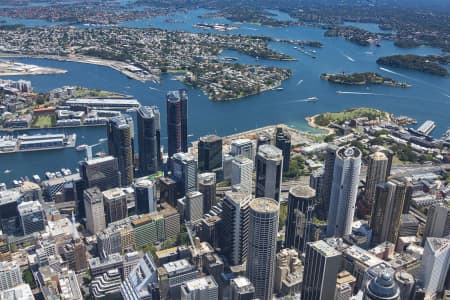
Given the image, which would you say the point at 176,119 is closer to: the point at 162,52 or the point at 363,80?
the point at 363,80

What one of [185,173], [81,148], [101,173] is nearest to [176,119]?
[185,173]

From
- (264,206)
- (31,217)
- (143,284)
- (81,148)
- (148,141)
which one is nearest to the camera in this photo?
(143,284)

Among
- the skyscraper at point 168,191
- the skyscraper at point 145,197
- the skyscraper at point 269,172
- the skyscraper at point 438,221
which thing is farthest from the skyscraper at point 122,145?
the skyscraper at point 438,221

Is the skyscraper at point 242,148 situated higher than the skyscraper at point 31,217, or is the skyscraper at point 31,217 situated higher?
the skyscraper at point 242,148

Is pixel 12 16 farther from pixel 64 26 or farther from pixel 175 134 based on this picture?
pixel 175 134

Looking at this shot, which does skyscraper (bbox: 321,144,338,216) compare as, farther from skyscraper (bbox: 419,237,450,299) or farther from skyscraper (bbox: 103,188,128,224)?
skyscraper (bbox: 103,188,128,224)

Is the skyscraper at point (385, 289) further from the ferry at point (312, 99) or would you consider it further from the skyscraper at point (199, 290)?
the ferry at point (312, 99)

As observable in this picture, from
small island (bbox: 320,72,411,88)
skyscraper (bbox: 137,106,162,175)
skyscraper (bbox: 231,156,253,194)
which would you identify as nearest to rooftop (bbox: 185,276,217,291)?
skyscraper (bbox: 231,156,253,194)

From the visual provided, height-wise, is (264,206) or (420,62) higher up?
(264,206)
